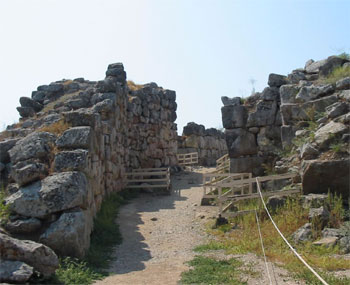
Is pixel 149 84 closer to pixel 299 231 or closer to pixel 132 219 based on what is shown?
pixel 132 219

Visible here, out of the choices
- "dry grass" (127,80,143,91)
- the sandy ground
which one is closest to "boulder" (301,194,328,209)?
the sandy ground

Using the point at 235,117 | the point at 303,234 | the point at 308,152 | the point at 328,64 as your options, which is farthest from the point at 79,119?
the point at 328,64

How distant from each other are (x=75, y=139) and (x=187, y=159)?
14634 millimetres

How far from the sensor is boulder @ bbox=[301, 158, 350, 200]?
7984 mm

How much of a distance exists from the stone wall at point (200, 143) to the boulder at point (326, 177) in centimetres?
1660

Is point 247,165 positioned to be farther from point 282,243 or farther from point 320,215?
point 282,243

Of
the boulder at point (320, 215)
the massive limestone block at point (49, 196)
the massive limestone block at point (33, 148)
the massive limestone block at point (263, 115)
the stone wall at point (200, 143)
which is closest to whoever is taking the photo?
the massive limestone block at point (49, 196)

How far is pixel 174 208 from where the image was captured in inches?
478

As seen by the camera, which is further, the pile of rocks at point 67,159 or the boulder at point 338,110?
the boulder at point 338,110

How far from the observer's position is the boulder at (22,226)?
262 inches

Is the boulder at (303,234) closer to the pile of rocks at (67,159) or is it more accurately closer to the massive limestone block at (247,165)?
the pile of rocks at (67,159)

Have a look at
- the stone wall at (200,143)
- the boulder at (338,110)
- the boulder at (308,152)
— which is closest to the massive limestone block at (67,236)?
the boulder at (308,152)

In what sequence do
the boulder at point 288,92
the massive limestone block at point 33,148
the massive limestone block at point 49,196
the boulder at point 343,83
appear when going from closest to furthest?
the massive limestone block at point 49,196
the massive limestone block at point 33,148
the boulder at point 343,83
the boulder at point 288,92

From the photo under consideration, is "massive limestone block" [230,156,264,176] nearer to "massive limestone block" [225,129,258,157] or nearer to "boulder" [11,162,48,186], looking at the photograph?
"massive limestone block" [225,129,258,157]
